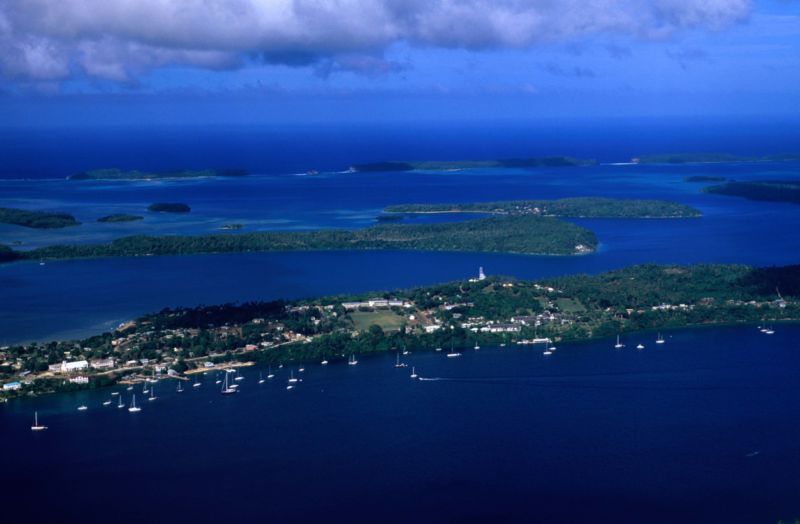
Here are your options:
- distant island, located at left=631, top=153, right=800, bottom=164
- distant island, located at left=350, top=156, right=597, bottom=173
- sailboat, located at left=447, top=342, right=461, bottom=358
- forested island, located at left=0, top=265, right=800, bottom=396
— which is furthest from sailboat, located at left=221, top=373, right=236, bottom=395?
distant island, located at left=631, top=153, right=800, bottom=164

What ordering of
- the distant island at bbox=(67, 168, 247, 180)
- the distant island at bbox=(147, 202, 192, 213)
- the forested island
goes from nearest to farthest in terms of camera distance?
the forested island < the distant island at bbox=(147, 202, 192, 213) < the distant island at bbox=(67, 168, 247, 180)

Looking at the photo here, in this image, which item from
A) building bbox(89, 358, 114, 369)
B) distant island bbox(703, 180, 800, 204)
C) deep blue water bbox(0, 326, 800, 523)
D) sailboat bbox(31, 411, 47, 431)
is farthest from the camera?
distant island bbox(703, 180, 800, 204)

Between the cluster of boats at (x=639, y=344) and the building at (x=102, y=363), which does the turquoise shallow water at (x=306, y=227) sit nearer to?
the building at (x=102, y=363)

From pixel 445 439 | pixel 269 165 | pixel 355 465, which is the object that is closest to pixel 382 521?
pixel 355 465

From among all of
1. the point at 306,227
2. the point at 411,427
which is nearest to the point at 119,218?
the point at 306,227

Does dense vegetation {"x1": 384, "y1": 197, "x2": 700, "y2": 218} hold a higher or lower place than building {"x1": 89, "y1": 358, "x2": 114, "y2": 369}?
higher

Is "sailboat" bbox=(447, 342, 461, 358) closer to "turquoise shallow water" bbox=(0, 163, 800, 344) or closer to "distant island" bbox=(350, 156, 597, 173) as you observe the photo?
"turquoise shallow water" bbox=(0, 163, 800, 344)

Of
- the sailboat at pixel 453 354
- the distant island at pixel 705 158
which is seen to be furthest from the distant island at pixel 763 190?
the sailboat at pixel 453 354
